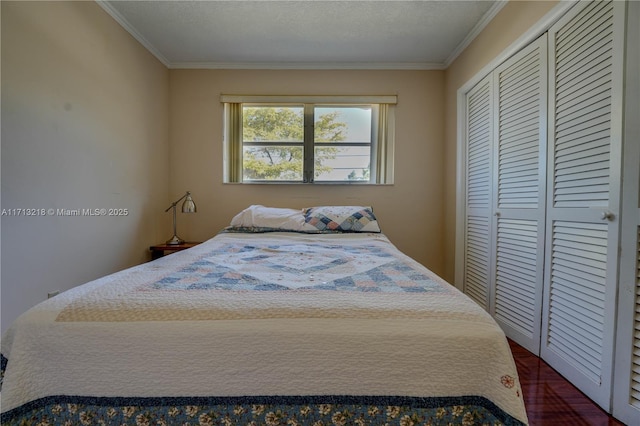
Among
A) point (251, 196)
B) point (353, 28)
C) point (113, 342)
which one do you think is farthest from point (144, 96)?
point (113, 342)

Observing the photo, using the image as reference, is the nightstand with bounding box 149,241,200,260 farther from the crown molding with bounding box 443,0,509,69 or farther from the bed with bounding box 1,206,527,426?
the crown molding with bounding box 443,0,509,69

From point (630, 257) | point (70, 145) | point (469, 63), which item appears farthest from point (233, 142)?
point (630, 257)

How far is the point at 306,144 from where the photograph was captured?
10.1 ft

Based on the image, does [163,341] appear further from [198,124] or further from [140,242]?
[198,124]

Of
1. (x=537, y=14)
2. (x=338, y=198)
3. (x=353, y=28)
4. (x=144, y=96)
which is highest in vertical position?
(x=353, y=28)

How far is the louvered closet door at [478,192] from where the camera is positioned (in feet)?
7.50

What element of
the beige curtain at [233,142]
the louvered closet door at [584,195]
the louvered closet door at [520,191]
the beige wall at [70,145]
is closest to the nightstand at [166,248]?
the beige wall at [70,145]

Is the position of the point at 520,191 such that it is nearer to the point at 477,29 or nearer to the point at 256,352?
the point at 477,29

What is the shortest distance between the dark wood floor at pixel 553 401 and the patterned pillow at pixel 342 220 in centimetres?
138

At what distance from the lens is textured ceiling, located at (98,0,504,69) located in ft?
6.97

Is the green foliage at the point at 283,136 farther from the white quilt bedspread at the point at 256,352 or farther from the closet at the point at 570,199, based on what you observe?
the white quilt bedspread at the point at 256,352

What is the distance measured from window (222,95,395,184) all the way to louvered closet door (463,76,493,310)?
0.78 meters

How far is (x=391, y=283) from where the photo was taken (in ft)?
3.59

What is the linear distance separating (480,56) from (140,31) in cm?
284
